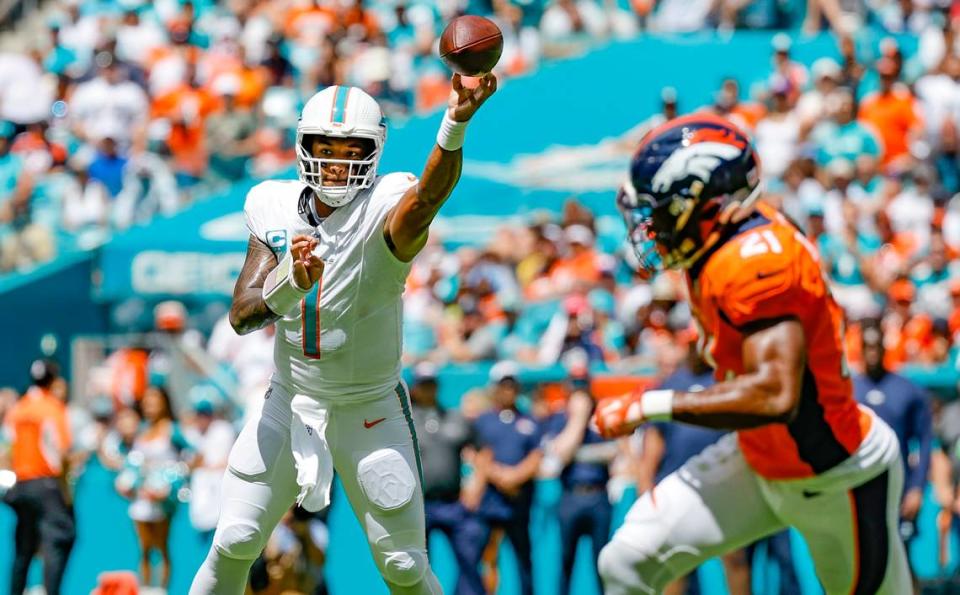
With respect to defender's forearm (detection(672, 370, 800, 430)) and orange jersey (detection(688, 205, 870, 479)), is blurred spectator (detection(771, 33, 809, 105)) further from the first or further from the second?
defender's forearm (detection(672, 370, 800, 430))

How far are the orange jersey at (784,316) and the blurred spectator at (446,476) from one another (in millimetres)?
3960

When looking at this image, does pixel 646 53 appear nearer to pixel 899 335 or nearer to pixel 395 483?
pixel 899 335

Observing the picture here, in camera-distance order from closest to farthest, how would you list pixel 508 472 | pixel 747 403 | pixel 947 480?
pixel 747 403 → pixel 947 480 → pixel 508 472

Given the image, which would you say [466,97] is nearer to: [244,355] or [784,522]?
[784,522]

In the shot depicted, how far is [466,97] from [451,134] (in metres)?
0.12

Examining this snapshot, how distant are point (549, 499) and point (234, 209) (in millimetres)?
5713

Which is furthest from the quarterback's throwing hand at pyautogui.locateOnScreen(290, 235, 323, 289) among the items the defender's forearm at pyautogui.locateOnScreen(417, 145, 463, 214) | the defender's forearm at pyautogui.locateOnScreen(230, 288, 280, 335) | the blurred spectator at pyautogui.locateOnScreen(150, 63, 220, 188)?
the blurred spectator at pyautogui.locateOnScreen(150, 63, 220, 188)

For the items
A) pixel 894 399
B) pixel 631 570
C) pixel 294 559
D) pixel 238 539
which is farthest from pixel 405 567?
pixel 894 399

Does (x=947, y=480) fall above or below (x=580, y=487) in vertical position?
below

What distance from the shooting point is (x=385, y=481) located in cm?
558

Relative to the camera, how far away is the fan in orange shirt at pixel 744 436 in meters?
5.17

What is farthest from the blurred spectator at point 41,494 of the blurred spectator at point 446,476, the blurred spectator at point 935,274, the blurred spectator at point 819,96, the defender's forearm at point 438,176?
the blurred spectator at point 819,96

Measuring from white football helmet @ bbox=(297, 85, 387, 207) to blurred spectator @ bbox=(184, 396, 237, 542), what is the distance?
173 inches

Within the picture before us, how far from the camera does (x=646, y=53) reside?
1515 cm
